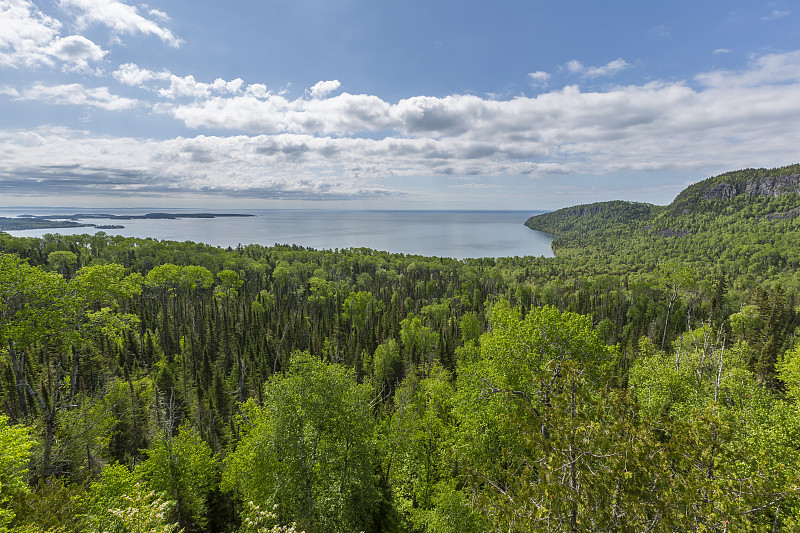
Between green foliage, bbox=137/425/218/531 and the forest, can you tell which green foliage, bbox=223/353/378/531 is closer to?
the forest

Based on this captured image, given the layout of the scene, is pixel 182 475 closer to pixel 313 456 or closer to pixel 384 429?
pixel 313 456

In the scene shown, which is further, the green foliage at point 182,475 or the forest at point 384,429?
the green foliage at point 182,475

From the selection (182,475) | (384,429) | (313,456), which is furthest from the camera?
(384,429)

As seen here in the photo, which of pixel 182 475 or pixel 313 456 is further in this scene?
pixel 182 475

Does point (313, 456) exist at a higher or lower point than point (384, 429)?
higher

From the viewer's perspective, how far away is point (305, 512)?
17719 mm

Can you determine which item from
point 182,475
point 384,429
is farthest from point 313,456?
point 182,475

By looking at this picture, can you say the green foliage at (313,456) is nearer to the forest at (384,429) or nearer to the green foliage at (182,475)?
the forest at (384,429)

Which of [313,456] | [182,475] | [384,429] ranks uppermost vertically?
[313,456]

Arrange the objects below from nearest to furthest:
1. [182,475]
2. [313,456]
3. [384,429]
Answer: [313,456] → [182,475] → [384,429]

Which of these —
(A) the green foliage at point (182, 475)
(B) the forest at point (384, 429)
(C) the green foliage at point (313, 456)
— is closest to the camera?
(B) the forest at point (384, 429)

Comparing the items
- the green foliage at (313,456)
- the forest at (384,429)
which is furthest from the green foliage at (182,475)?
the green foliage at (313,456)

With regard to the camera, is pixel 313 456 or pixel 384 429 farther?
pixel 384 429

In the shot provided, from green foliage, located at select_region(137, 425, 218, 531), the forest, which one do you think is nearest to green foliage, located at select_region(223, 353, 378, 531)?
the forest
